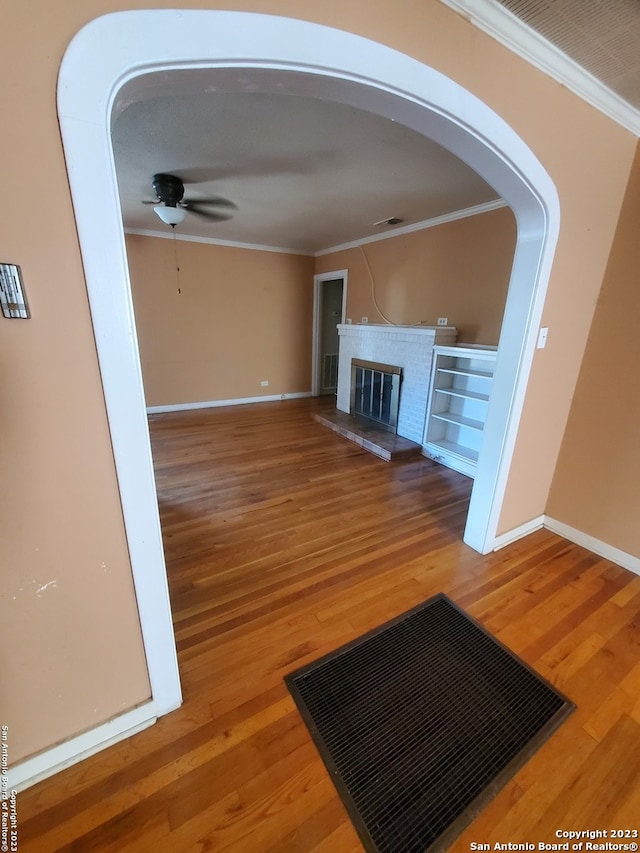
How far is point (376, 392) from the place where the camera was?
4.20 metres

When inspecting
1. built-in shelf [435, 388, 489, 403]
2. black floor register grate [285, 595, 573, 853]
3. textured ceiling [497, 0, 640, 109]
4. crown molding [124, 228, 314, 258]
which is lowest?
black floor register grate [285, 595, 573, 853]

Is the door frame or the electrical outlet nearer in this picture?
the electrical outlet

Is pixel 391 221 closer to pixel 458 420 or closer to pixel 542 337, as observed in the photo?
pixel 458 420

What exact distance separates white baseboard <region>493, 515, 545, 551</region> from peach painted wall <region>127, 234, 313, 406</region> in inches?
171

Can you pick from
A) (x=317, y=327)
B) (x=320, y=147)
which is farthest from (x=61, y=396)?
(x=317, y=327)

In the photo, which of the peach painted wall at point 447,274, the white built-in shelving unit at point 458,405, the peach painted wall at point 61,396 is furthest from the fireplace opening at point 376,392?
the peach painted wall at point 61,396

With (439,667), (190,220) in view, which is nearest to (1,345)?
(439,667)

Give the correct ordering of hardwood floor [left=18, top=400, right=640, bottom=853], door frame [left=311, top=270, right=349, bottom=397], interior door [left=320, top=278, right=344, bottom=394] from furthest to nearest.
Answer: interior door [left=320, top=278, right=344, bottom=394] → door frame [left=311, top=270, right=349, bottom=397] → hardwood floor [left=18, top=400, right=640, bottom=853]

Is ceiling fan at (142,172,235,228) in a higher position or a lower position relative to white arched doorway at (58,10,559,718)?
higher

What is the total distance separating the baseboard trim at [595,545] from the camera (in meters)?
2.02

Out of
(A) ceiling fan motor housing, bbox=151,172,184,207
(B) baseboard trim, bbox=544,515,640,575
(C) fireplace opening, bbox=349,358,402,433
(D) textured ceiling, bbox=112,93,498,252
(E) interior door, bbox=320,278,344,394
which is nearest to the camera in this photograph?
(D) textured ceiling, bbox=112,93,498,252

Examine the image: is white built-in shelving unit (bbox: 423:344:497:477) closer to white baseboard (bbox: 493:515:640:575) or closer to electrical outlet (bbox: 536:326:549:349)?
white baseboard (bbox: 493:515:640:575)

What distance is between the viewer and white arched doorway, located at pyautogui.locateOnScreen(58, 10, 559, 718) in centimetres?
73

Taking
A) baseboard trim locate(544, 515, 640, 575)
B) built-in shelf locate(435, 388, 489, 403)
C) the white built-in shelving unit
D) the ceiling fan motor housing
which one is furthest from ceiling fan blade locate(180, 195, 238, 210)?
baseboard trim locate(544, 515, 640, 575)
